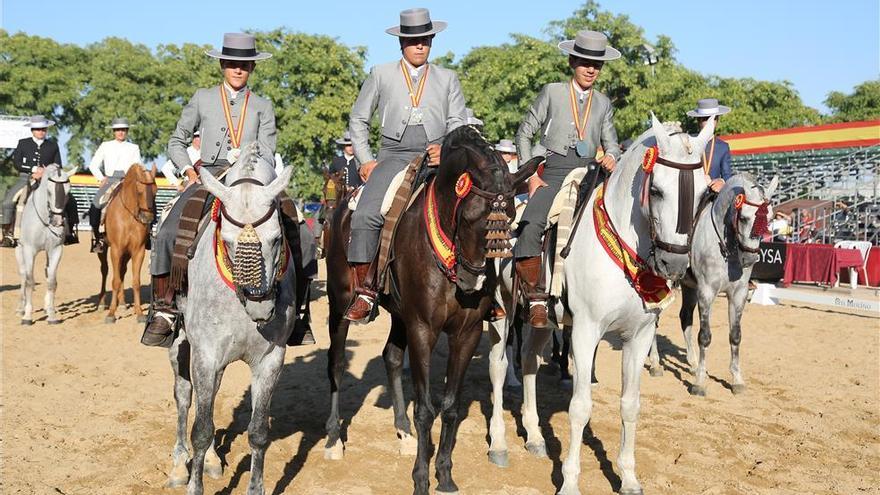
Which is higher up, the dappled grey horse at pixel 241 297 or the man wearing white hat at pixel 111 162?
the man wearing white hat at pixel 111 162

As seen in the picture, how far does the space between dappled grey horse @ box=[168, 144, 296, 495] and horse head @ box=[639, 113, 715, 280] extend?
2.60 meters

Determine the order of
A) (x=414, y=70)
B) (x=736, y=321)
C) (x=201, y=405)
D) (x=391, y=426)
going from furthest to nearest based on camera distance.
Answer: (x=736, y=321) < (x=391, y=426) < (x=414, y=70) < (x=201, y=405)

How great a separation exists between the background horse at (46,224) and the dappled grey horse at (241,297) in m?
9.59

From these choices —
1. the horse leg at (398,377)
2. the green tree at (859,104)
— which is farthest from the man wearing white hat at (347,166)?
the green tree at (859,104)

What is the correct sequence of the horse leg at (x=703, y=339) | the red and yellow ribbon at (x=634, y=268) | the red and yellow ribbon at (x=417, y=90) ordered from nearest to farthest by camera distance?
1. the red and yellow ribbon at (x=634, y=268)
2. the red and yellow ribbon at (x=417, y=90)
3. the horse leg at (x=703, y=339)

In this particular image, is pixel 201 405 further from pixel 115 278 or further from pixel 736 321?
pixel 115 278

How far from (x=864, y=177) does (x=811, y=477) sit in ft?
102

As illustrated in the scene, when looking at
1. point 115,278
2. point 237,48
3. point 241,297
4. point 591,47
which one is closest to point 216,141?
point 237,48

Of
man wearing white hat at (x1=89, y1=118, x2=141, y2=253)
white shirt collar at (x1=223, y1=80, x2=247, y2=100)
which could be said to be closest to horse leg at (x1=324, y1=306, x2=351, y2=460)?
white shirt collar at (x1=223, y1=80, x2=247, y2=100)

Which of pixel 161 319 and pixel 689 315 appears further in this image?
pixel 689 315

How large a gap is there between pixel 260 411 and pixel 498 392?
264 centimetres

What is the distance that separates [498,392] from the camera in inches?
309

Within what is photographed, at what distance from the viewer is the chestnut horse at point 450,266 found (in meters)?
5.59

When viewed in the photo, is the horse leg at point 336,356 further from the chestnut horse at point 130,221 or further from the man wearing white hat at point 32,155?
the man wearing white hat at point 32,155
